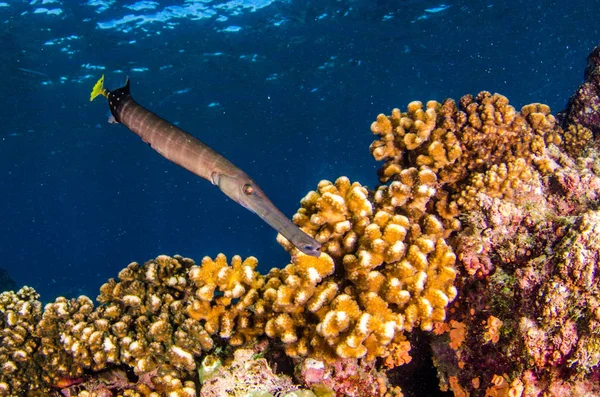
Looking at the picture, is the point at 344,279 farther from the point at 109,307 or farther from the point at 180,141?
the point at 109,307

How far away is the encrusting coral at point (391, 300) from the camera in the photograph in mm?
3113

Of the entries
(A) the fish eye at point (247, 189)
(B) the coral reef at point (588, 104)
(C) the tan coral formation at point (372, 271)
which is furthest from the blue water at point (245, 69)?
(B) the coral reef at point (588, 104)

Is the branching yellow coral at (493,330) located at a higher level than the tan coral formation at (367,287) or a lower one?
lower

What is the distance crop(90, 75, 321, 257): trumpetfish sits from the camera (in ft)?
8.87

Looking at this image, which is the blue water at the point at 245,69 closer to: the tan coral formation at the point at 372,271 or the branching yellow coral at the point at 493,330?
the tan coral formation at the point at 372,271

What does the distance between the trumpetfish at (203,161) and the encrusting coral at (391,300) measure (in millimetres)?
791

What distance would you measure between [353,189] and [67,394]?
144 inches

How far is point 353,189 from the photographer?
3885mm

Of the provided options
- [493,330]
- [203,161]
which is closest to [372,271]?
[493,330]

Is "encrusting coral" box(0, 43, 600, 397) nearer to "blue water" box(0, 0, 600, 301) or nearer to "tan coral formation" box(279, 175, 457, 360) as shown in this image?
"tan coral formation" box(279, 175, 457, 360)

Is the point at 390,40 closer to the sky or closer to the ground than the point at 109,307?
closer to the sky

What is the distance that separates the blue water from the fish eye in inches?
75.1

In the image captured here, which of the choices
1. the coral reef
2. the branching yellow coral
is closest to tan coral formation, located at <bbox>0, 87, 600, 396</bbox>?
the branching yellow coral

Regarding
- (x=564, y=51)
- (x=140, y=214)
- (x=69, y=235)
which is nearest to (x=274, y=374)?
(x=564, y=51)
